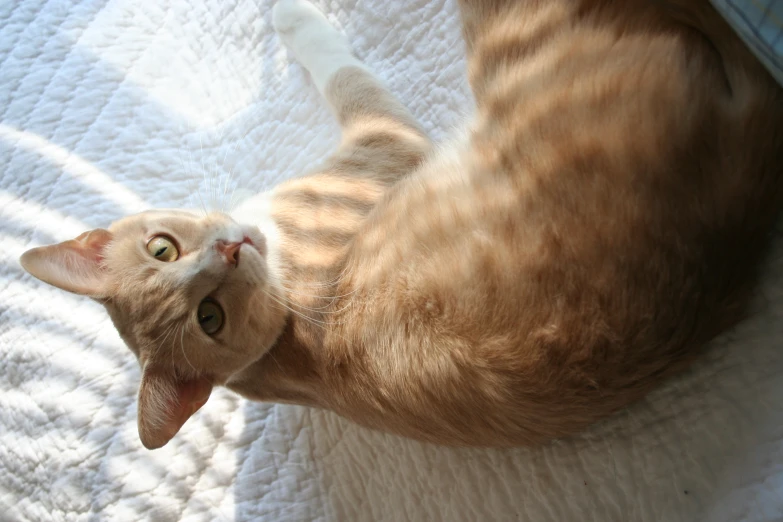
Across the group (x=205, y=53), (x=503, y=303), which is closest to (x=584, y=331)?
(x=503, y=303)

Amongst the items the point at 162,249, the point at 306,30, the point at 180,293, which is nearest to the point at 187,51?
the point at 306,30

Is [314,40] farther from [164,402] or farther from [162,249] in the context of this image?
[164,402]

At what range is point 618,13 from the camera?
729mm

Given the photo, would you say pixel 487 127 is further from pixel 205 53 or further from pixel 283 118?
pixel 205 53

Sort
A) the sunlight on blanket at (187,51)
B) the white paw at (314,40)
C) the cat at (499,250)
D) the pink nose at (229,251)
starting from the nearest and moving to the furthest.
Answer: the cat at (499,250), the pink nose at (229,251), the white paw at (314,40), the sunlight on blanket at (187,51)

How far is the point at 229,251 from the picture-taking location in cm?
106

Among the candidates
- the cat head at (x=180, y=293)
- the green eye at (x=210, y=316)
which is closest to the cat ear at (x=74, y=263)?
the cat head at (x=180, y=293)

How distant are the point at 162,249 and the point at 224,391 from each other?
15.8 inches

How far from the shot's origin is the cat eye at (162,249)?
1091 millimetres

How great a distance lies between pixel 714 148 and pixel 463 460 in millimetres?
660

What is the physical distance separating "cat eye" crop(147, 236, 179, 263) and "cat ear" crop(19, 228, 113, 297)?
86 millimetres

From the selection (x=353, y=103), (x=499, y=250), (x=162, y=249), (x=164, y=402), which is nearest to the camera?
(x=499, y=250)

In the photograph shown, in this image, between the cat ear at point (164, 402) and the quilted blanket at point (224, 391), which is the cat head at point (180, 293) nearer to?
the cat ear at point (164, 402)

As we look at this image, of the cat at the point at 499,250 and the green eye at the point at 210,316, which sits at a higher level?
the cat at the point at 499,250
